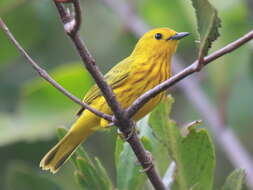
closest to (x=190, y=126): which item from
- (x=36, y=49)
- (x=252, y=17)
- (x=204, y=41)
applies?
(x=204, y=41)

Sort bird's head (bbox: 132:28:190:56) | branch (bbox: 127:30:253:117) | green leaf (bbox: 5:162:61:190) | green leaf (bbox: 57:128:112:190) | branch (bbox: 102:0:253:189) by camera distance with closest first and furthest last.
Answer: branch (bbox: 127:30:253:117)
green leaf (bbox: 57:128:112:190)
green leaf (bbox: 5:162:61:190)
bird's head (bbox: 132:28:190:56)
branch (bbox: 102:0:253:189)

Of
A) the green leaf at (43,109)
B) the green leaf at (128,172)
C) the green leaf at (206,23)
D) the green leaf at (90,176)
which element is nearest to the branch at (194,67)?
the green leaf at (206,23)

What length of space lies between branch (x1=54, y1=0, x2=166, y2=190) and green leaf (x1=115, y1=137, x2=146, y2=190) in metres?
0.32

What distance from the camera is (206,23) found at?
2.03m

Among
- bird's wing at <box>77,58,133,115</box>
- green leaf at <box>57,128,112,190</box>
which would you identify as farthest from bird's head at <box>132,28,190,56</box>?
green leaf at <box>57,128,112,190</box>

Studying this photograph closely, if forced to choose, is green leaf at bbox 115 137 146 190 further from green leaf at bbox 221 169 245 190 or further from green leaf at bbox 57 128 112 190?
green leaf at bbox 221 169 245 190

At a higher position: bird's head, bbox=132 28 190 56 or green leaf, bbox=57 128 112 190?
bird's head, bbox=132 28 190 56

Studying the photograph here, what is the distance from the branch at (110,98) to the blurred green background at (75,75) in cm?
146

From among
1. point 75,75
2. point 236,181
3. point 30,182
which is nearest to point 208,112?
point 75,75

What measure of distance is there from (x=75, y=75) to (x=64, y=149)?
3.33 feet

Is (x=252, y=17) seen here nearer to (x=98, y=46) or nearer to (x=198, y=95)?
(x=198, y=95)

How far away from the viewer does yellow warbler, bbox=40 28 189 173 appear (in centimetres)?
346

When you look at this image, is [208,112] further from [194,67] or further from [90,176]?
[194,67]

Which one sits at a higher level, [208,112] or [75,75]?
[75,75]
